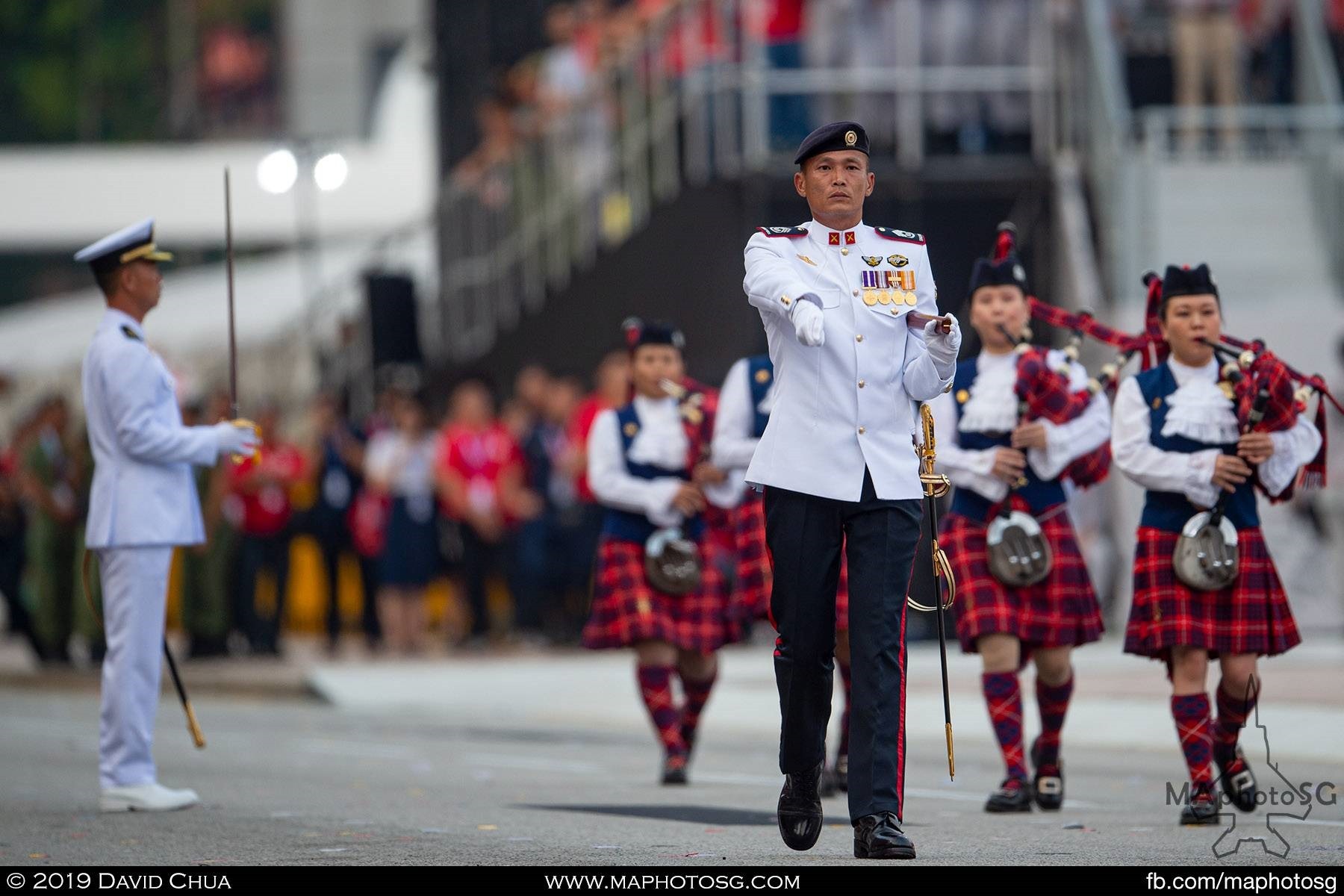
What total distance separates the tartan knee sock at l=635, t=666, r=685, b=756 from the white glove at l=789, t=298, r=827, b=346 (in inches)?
144

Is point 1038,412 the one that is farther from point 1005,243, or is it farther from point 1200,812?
point 1200,812

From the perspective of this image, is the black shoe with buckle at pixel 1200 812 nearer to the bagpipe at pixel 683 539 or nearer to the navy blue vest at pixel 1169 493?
the navy blue vest at pixel 1169 493

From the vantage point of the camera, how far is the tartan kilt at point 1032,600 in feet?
31.2

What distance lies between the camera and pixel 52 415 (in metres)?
18.8

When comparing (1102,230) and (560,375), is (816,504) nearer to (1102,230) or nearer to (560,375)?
(1102,230)

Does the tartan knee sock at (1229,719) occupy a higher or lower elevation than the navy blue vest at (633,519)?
lower

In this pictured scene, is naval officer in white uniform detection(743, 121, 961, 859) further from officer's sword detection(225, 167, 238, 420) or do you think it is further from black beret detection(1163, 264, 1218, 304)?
officer's sword detection(225, 167, 238, 420)

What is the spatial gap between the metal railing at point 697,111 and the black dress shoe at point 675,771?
8.82 m

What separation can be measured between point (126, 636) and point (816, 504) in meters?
3.31

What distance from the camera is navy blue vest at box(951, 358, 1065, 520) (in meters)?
9.67

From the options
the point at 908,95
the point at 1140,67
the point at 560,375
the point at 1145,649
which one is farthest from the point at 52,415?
the point at 1145,649

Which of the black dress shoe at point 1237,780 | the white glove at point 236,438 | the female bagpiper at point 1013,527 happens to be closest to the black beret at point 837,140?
the female bagpiper at point 1013,527

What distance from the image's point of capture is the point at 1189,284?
9.17 meters
